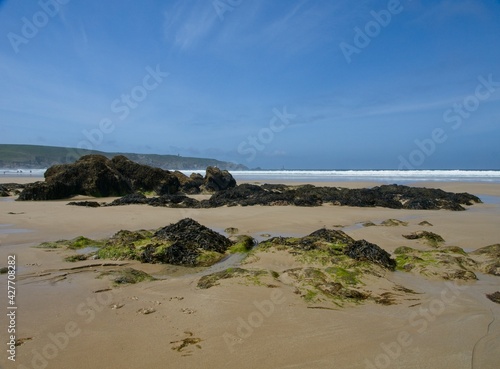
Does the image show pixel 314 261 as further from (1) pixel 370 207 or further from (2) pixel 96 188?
(2) pixel 96 188

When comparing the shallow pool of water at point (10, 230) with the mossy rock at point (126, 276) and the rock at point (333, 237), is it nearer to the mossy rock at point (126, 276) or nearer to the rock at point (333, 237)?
the mossy rock at point (126, 276)

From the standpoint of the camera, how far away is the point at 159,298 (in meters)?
3.94

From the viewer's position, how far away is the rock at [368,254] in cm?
543

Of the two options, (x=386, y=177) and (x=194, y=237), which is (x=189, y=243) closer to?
(x=194, y=237)

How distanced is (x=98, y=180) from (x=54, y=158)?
123 metres

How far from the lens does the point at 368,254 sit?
5555 millimetres

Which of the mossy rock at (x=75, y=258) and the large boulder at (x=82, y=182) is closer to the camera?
the mossy rock at (x=75, y=258)

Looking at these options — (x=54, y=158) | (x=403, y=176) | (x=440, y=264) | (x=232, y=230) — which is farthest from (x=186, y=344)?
(x=54, y=158)

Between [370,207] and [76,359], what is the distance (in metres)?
13.4

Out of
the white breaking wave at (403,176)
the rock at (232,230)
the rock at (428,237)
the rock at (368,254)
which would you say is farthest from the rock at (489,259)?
the white breaking wave at (403,176)

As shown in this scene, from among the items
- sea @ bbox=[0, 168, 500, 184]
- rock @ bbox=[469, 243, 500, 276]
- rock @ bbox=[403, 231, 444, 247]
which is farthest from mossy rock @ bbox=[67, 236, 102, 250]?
sea @ bbox=[0, 168, 500, 184]

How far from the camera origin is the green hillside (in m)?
114

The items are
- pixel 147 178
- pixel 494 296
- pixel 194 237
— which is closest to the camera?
pixel 494 296

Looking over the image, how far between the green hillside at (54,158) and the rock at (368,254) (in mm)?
115813
